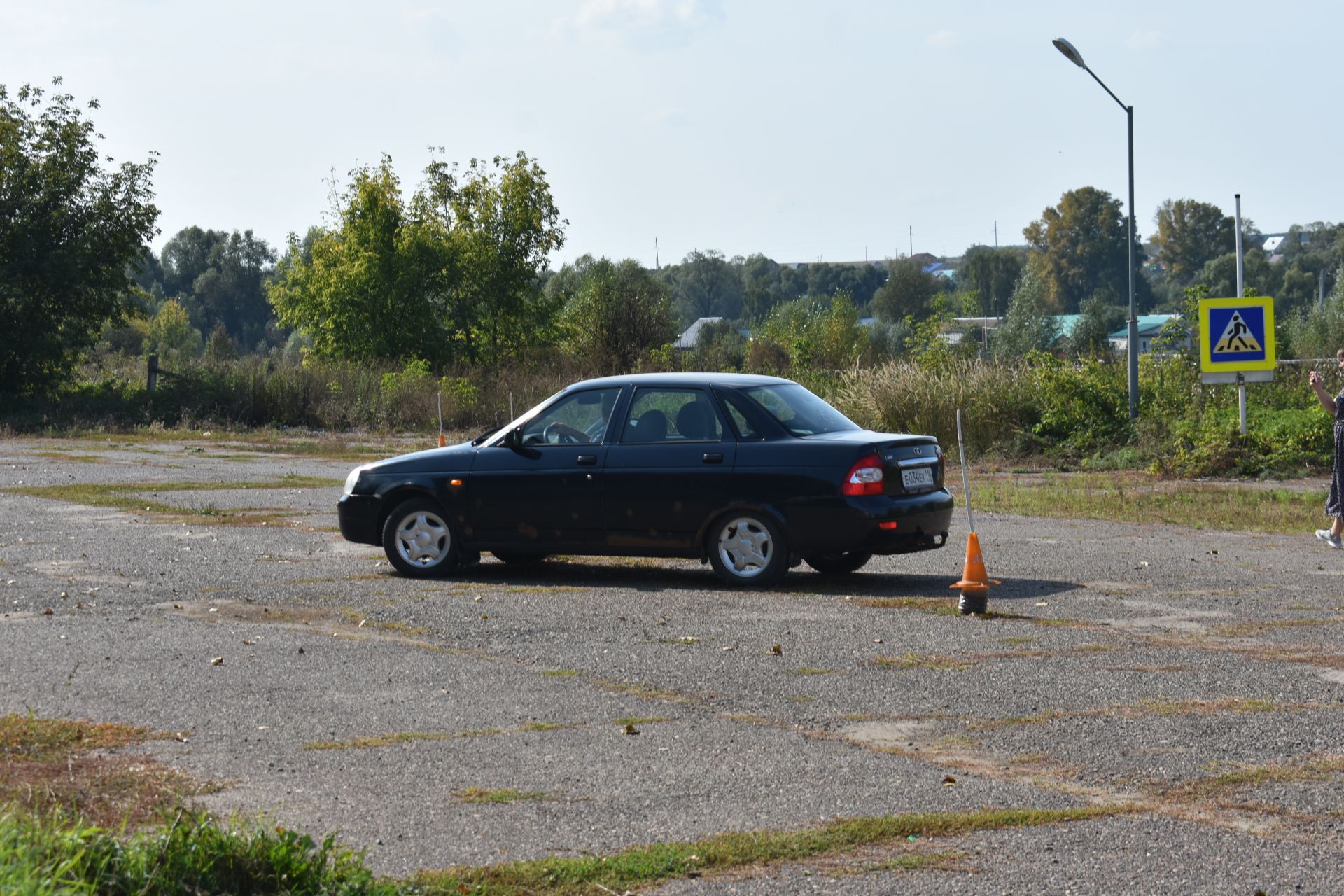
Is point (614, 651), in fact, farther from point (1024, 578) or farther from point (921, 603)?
point (1024, 578)

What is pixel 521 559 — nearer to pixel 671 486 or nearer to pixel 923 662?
pixel 671 486

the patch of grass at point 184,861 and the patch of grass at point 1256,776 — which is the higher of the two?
the patch of grass at point 184,861

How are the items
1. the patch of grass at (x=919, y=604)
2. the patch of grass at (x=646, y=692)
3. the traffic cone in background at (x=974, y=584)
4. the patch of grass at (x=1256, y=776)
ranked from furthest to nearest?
the patch of grass at (x=919, y=604), the traffic cone in background at (x=974, y=584), the patch of grass at (x=646, y=692), the patch of grass at (x=1256, y=776)

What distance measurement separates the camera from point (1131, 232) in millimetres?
26531

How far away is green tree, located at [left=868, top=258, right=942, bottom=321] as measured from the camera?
14975 cm

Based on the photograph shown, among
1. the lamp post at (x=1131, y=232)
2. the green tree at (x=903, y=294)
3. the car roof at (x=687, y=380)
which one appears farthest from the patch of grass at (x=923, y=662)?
the green tree at (x=903, y=294)

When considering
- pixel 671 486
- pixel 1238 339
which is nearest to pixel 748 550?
pixel 671 486

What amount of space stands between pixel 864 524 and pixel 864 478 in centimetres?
35

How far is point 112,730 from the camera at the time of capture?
6.61 m

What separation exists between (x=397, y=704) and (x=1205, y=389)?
21.8 metres

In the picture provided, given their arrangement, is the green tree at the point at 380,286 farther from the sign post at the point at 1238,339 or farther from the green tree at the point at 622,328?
the sign post at the point at 1238,339

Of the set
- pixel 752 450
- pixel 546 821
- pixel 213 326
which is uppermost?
pixel 213 326

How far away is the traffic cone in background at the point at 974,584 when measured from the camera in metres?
10.0

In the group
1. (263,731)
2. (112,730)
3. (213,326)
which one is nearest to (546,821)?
(263,731)
